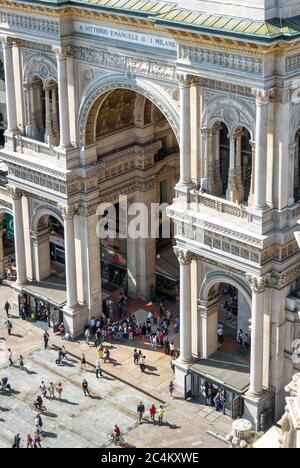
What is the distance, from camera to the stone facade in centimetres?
5397

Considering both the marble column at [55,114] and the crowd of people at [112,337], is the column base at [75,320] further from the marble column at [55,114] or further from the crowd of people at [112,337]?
the marble column at [55,114]

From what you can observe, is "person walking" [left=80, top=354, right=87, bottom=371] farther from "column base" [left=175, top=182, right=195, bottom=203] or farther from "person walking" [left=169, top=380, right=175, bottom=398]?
"column base" [left=175, top=182, right=195, bottom=203]

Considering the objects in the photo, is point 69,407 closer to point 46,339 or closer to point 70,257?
point 46,339

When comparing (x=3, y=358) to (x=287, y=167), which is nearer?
(x=287, y=167)

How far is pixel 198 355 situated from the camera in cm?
6378

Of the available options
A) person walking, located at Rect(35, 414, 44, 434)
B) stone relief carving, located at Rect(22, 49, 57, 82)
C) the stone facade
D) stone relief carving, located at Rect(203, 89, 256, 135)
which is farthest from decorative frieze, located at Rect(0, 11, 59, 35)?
person walking, located at Rect(35, 414, 44, 434)

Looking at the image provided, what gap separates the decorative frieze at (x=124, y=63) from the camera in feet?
196

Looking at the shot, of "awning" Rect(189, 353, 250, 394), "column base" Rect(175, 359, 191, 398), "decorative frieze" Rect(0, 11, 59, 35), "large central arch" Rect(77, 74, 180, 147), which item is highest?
"decorative frieze" Rect(0, 11, 59, 35)

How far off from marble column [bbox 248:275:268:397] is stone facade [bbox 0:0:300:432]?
0.08 m

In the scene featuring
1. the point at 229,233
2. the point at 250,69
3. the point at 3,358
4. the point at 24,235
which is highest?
the point at 250,69

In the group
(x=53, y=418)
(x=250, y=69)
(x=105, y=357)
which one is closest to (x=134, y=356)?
(x=105, y=357)

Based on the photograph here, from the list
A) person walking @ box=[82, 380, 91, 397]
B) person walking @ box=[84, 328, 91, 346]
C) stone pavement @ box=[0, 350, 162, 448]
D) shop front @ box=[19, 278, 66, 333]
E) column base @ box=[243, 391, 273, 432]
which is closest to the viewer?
column base @ box=[243, 391, 273, 432]
